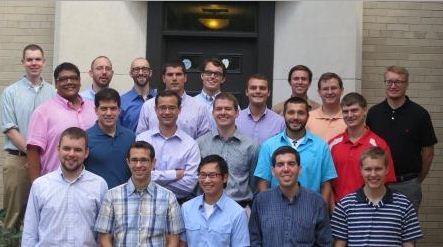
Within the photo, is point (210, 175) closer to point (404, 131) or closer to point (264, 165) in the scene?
point (264, 165)

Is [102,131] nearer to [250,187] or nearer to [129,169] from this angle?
[129,169]

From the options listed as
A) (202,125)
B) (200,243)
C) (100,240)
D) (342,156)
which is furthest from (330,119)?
(100,240)

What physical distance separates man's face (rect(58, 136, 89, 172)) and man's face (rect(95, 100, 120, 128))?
1.83 feet

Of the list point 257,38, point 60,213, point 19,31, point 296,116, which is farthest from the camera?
point 19,31

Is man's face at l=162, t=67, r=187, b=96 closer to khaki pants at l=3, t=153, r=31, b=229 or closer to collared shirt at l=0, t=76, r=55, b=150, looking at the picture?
collared shirt at l=0, t=76, r=55, b=150

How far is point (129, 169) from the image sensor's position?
21.6ft

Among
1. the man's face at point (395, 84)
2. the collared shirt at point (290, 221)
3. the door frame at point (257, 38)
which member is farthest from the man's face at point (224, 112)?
the door frame at point (257, 38)

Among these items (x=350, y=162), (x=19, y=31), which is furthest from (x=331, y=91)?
(x=19, y=31)

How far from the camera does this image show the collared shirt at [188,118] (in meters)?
7.32

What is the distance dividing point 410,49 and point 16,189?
16.9 ft

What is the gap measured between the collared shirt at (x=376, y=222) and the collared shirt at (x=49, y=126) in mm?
2438

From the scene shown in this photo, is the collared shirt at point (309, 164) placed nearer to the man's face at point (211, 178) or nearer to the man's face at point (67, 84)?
the man's face at point (211, 178)

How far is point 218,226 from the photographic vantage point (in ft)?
20.1

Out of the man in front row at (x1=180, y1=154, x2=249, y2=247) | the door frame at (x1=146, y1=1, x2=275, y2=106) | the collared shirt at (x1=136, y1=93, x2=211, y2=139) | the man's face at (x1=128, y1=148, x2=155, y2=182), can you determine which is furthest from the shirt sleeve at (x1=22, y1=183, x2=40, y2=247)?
the door frame at (x1=146, y1=1, x2=275, y2=106)
